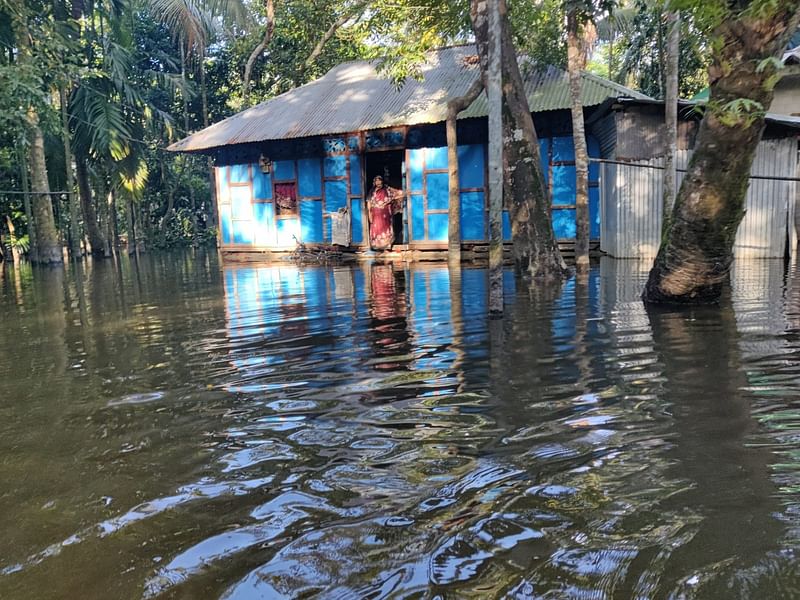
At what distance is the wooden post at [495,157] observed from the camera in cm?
645

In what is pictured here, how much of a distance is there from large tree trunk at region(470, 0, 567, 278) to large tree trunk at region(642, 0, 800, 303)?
8.44 feet

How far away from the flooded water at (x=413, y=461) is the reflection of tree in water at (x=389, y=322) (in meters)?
0.07

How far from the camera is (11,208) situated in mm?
21500

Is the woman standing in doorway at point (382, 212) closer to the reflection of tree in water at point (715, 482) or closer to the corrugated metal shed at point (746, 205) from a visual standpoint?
the corrugated metal shed at point (746, 205)

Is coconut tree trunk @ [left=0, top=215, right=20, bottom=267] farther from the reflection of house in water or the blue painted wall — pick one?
the reflection of house in water

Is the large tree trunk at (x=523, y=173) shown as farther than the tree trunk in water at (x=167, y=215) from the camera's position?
No

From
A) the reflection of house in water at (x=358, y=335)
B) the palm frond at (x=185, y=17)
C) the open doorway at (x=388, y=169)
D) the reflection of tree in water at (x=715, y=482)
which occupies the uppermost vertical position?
the palm frond at (x=185, y=17)

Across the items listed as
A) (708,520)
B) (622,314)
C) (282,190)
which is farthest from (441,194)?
(708,520)

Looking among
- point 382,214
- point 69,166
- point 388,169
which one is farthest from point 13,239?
point 382,214

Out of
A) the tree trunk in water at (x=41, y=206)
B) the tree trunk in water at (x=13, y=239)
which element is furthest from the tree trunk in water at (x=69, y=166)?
the tree trunk in water at (x=13, y=239)

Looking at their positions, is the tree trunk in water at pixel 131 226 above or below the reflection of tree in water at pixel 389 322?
above

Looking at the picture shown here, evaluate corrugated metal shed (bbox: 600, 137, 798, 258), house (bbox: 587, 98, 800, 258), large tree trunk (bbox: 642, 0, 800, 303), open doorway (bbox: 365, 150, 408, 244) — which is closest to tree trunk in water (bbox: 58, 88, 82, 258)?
open doorway (bbox: 365, 150, 408, 244)

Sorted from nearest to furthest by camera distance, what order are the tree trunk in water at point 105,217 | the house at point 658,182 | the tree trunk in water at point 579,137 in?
the tree trunk in water at point 579,137 → the house at point 658,182 → the tree trunk in water at point 105,217

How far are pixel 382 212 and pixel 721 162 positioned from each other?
1100 cm
